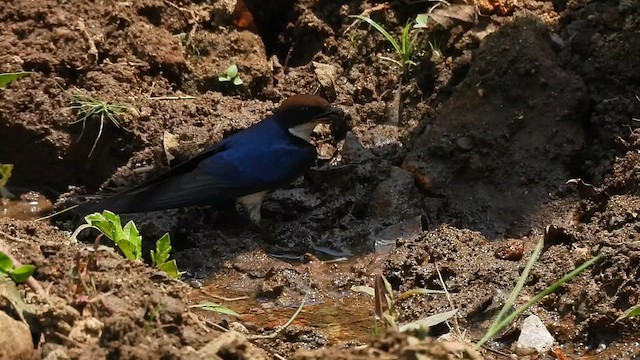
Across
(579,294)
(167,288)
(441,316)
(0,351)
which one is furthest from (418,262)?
(0,351)

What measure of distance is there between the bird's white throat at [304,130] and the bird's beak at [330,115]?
41 millimetres

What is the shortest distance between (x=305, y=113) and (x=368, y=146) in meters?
0.39

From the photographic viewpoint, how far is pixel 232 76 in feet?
19.6

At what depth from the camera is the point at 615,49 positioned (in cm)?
526

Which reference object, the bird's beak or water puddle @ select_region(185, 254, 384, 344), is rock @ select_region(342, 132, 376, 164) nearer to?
the bird's beak

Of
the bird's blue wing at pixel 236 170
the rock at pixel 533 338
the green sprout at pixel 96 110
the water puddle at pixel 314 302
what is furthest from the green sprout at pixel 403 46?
the rock at pixel 533 338

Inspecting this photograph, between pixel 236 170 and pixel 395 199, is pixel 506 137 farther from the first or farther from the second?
pixel 236 170

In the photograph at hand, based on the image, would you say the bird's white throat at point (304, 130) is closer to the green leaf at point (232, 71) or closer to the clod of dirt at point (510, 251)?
the green leaf at point (232, 71)

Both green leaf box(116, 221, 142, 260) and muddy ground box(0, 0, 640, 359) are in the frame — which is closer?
green leaf box(116, 221, 142, 260)

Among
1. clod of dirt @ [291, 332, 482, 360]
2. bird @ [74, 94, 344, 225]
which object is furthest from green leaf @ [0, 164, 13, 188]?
bird @ [74, 94, 344, 225]

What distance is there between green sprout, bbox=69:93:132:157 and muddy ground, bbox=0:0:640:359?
4cm

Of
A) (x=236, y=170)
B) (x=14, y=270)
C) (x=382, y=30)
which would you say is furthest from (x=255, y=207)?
(x=14, y=270)

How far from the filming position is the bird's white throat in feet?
18.3

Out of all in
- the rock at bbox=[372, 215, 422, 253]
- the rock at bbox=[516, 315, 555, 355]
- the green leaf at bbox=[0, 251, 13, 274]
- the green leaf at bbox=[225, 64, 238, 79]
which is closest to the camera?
the green leaf at bbox=[0, 251, 13, 274]
